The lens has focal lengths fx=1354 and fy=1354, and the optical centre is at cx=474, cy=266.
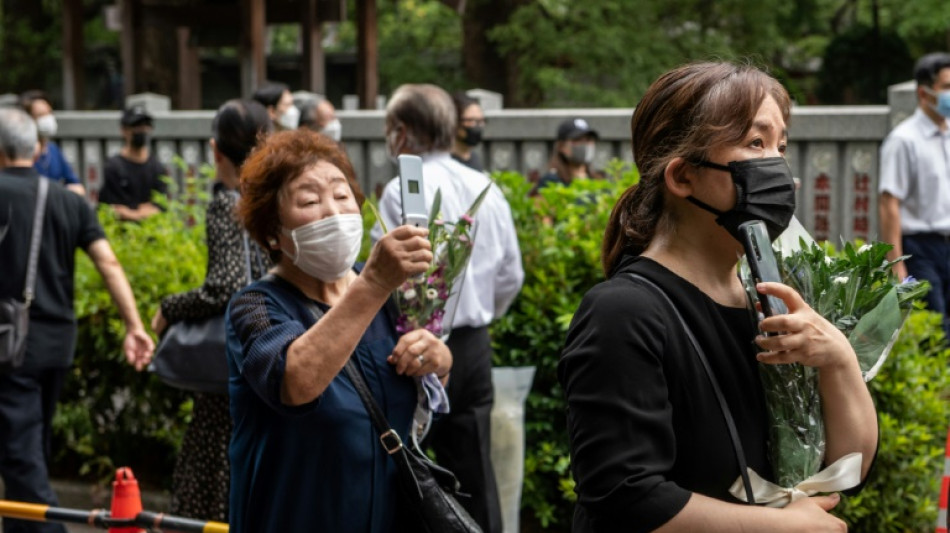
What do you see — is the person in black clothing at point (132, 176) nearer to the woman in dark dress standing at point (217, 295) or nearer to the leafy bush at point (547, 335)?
the leafy bush at point (547, 335)

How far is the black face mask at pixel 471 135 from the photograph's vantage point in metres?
8.84

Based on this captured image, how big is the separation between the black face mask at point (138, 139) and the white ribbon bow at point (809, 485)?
9619 mm

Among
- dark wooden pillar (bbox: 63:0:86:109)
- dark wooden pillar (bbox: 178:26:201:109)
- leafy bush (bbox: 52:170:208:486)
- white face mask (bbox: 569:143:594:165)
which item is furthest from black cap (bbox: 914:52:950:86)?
dark wooden pillar (bbox: 63:0:86:109)

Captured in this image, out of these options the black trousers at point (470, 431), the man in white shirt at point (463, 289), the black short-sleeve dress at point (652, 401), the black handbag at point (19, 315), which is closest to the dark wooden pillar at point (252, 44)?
the black handbag at point (19, 315)

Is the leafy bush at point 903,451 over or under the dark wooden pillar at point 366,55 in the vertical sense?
under

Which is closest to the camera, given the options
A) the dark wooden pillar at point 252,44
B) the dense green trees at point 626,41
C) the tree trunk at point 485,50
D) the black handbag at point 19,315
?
the black handbag at point 19,315

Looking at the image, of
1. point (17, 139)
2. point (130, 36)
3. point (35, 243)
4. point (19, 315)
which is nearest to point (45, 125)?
point (17, 139)

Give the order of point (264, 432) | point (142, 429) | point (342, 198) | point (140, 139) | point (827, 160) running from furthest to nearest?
point (140, 139)
point (827, 160)
point (142, 429)
point (342, 198)
point (264, 432)

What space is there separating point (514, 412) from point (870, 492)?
152 centimetres

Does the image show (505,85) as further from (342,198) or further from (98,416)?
(342,198)

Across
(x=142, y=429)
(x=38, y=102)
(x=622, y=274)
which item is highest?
(x=38, y=102)

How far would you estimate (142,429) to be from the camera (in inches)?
283

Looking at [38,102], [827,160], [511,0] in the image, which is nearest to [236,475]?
[827,160]

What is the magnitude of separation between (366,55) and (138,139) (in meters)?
5.86
